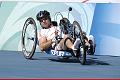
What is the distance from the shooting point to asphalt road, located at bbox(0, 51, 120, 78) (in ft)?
20.4

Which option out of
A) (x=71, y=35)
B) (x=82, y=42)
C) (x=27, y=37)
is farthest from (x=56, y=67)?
(x=27, y=37)

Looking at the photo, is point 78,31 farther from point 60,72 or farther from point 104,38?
point 104,38

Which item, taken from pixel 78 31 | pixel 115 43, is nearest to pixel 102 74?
pixel 78 31

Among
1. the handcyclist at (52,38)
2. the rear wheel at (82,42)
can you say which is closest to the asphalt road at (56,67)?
the rear wheel at (82,42)

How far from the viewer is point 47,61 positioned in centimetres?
809

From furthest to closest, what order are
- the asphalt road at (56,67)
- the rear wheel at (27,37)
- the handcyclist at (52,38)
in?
1. the rear wheel at (27,37)
2. the handcyclist at (52,38)
3. the asphalt road at (56,67)

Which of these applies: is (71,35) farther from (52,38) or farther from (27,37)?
(27,37)

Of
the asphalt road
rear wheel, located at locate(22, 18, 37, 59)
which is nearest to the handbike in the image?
rear wheel, located at locate(22, 18, 37, 59)

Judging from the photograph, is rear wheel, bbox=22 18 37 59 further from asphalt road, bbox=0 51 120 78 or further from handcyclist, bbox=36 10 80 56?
handcyclist, bbox=36 10 80 56

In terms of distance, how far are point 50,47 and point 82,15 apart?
6.74ft

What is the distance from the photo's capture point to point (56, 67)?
7184 mm

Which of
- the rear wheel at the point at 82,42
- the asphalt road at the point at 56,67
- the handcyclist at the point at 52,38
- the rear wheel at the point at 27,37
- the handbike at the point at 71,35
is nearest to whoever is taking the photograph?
the asphalt road at the point at 56,67

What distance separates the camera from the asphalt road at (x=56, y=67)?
6.22 metres

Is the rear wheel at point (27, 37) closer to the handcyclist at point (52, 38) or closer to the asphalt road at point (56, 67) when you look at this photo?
the asphalt road at point (56, 67)
